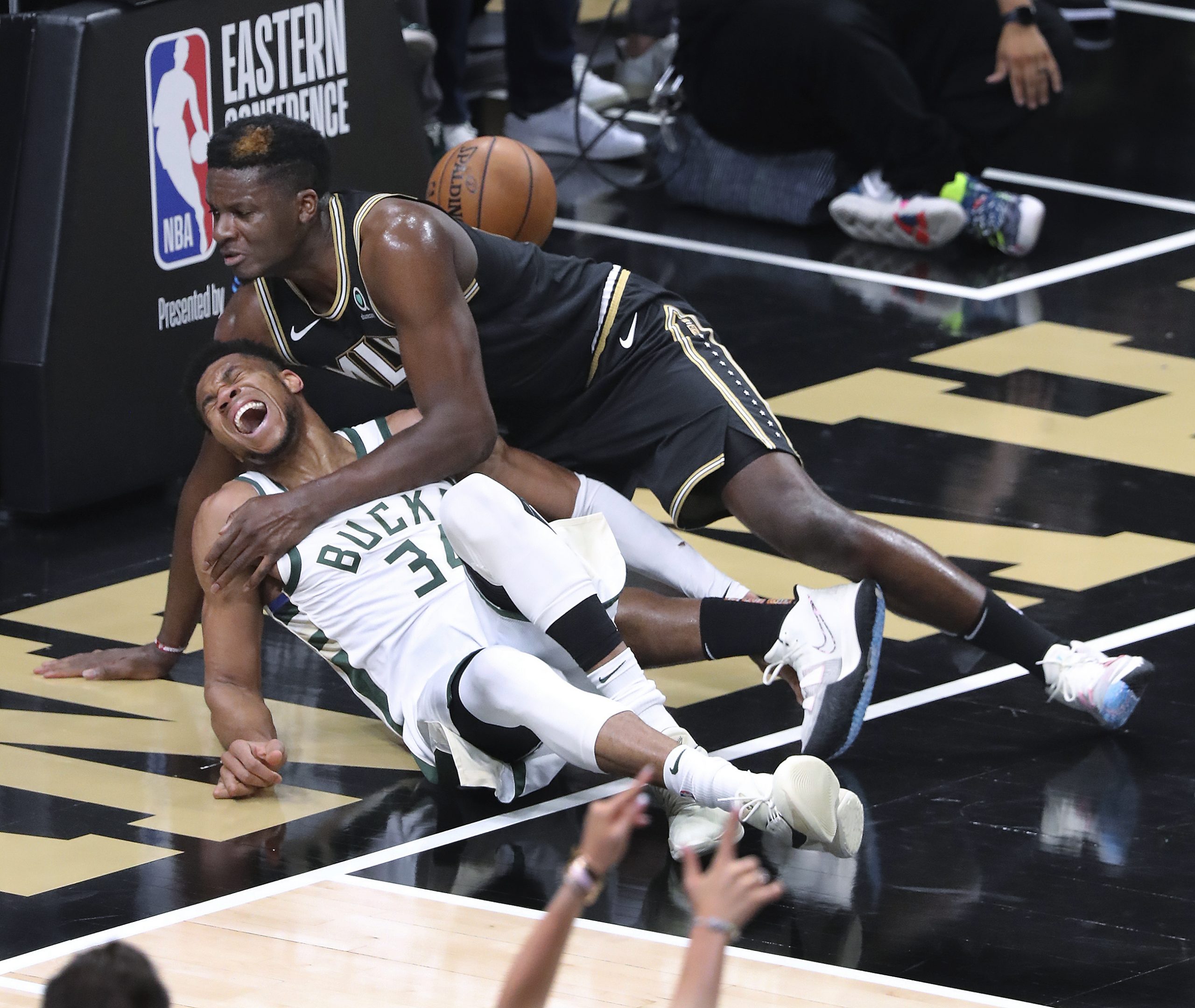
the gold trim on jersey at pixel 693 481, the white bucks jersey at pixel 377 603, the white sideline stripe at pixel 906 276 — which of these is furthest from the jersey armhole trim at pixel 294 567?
the white sideline stripe at pixel 906 276

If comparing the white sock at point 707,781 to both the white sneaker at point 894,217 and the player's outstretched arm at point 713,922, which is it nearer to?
the player's outstretched arm at point 713,922

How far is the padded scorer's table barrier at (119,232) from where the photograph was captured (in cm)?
579

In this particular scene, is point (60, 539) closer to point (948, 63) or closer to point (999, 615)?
point (999, 615)

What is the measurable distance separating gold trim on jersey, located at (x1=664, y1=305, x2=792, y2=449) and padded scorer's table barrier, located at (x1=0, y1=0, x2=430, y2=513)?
4.08 feet

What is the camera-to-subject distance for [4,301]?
584 cm

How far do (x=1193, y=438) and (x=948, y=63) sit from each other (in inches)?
104

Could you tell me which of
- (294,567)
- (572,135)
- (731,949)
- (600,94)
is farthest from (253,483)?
(600,94)

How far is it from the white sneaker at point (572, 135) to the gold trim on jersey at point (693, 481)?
16.5 ft

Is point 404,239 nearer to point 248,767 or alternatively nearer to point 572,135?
point 248,767

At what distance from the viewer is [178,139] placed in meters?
6.06

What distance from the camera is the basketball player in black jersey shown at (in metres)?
4.51

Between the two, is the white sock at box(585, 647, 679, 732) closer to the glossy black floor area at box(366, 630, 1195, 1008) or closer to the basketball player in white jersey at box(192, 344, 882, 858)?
the basketball player in white jersey at box(192, 344, 882, 858)

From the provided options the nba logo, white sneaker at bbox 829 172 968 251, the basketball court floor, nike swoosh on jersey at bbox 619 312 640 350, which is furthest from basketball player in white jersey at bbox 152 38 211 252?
white sneaker at bbox 829 172 968 251

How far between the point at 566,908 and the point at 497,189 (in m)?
4.30
